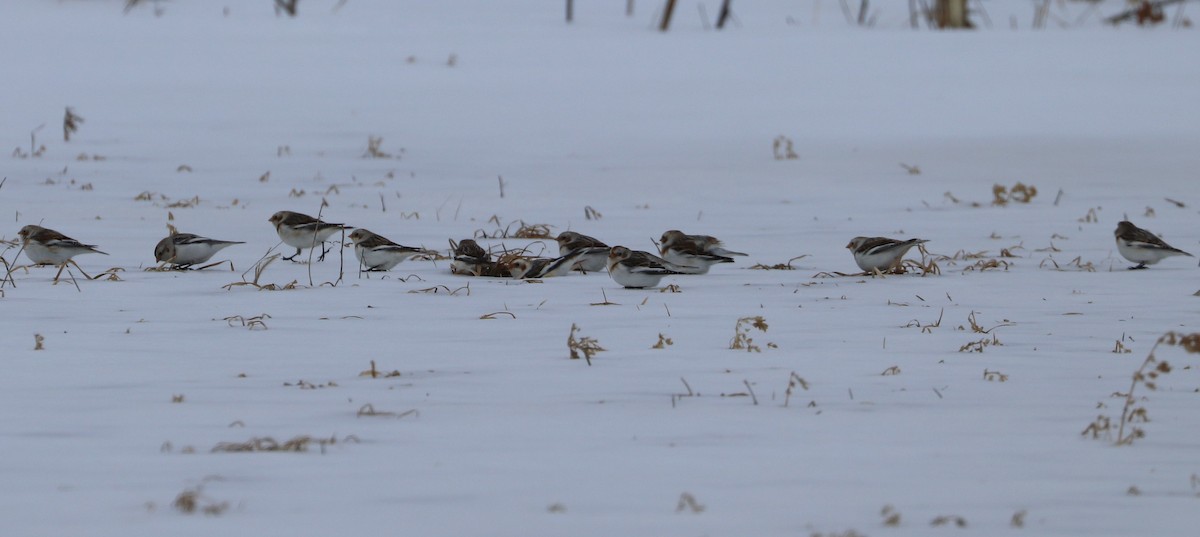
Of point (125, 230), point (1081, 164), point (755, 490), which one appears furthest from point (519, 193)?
point (755, 490)

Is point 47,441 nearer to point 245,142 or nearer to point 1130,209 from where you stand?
point 1130,209

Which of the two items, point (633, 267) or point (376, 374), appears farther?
point (633, 267)

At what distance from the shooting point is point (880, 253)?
7797mm

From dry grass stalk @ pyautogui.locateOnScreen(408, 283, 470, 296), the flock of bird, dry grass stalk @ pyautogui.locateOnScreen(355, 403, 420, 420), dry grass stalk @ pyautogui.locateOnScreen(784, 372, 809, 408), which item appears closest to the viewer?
dry grass stalk @ pyautogui.locateOnScreen(355, 403, 420, 420)

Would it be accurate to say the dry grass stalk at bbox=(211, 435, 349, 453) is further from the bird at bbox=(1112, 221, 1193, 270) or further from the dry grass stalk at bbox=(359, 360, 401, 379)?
the bird at bbox=(1112, 221, 1193, 270)

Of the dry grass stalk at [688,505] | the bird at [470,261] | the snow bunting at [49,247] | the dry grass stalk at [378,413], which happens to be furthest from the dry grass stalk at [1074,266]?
the dry grass stalk at [688,505]

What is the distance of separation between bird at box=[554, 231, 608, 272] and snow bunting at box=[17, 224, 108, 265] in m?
2.52

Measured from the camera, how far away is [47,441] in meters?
3.96

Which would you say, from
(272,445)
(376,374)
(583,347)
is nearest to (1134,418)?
(583,347)

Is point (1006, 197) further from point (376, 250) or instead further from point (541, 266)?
point (376, 250)

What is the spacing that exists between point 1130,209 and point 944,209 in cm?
151

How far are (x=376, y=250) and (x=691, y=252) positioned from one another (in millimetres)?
1719

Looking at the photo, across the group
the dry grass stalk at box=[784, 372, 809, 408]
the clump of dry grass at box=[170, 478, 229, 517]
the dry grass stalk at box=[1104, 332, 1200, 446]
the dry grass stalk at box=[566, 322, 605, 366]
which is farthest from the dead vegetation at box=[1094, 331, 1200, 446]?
the clump of dry grass at box=[170, 478, 229, 517]

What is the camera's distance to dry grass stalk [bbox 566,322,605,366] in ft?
17.3
